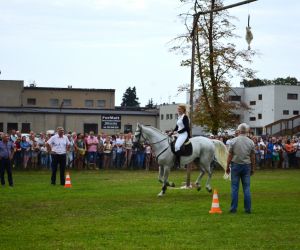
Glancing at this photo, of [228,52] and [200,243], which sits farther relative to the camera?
[228,52]

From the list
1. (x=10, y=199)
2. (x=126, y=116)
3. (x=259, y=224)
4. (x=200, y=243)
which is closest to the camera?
(x=200, y=243)

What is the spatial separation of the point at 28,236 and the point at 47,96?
221 ft

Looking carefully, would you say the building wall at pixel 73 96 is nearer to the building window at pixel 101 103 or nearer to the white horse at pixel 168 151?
the building window at pixel 101 103

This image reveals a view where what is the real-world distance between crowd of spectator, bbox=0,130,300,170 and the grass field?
41.0 feet

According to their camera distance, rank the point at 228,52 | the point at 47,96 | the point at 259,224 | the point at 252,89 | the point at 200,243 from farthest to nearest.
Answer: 1. the point at 252,89
2. the point at 47,96
3. the point at 228,52
4. the point at 259,224
5. the point at 200,243

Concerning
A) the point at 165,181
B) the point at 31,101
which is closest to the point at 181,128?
the point at 165,181

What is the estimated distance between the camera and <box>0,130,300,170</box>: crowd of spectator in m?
35.2

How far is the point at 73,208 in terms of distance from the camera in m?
16.6

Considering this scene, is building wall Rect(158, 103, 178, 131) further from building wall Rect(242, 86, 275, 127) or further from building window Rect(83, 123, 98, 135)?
Answer: building window Rect(83, 123, 98, 135)

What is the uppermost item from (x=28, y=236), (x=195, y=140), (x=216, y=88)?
(x=216, y=88)

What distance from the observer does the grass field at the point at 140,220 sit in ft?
37.3

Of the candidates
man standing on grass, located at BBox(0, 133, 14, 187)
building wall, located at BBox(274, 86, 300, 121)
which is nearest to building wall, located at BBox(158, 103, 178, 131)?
building wall, located at BBox(274, 86, 300, 121)

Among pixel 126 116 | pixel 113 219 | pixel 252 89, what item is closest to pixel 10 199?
pixel 113 219

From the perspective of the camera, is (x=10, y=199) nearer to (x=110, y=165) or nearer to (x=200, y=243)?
(x=200, y=243)
